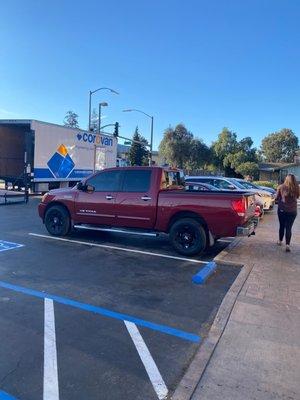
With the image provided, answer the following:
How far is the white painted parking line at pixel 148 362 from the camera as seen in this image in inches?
130

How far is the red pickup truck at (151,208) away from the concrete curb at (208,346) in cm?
159

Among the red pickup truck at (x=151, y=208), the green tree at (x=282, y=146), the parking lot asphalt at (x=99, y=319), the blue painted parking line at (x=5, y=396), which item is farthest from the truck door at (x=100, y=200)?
the green tree at (x=282, y=146)

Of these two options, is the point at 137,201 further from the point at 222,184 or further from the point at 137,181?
the point at 222,184

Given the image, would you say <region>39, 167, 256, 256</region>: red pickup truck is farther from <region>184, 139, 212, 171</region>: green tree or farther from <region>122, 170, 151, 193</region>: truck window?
<region>184, 139, 212, 171</region>: green tree

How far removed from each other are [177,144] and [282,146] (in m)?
46.3

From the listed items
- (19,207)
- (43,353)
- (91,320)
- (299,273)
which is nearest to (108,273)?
(91,320)

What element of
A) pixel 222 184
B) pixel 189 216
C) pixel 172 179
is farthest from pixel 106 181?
pixel 222 184

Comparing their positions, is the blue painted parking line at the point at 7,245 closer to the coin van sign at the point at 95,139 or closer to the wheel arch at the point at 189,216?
the wheel arch at the point at 189,216

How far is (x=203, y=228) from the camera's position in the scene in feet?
27.2

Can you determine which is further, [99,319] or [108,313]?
[108,313]

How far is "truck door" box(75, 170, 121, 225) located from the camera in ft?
30.8

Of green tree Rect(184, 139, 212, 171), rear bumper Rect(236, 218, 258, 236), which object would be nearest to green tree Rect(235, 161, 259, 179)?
green tree Rect(184, 139, 212, 171)

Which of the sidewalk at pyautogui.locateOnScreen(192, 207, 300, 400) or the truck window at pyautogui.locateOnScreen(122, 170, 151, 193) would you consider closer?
the sidewalk at pyautogui.locateOnScreen(192, 207, 300, 400)

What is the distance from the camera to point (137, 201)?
898cm
